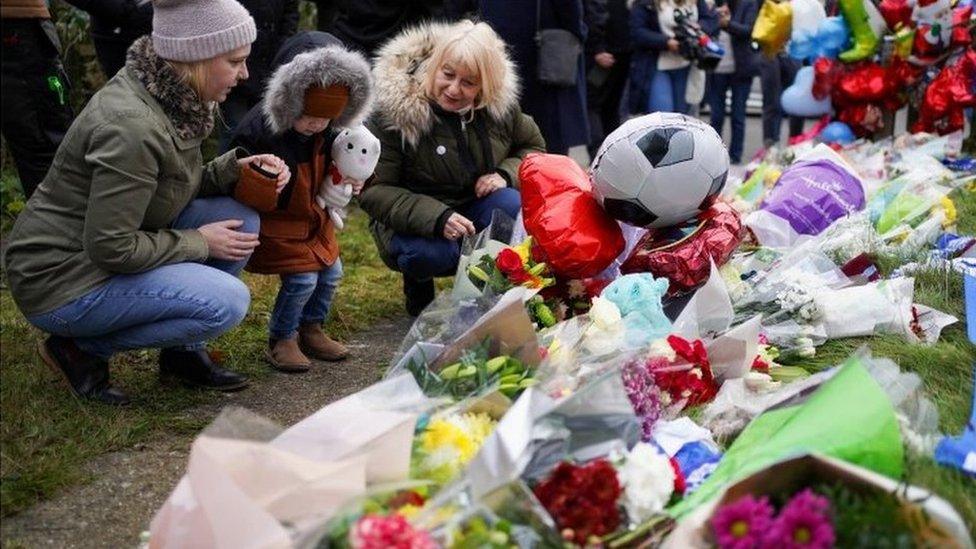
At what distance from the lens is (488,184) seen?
4.00 metres

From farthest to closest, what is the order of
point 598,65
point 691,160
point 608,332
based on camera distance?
point 598,65
point 691,160
point 608,332

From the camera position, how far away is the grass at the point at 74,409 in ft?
9.05

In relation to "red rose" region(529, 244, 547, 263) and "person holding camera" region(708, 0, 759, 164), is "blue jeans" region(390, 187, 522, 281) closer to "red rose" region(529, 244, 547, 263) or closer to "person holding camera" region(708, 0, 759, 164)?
"red rose" region(529, 244, 547, 263)

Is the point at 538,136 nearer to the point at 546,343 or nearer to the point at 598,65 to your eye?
the point at 546,343

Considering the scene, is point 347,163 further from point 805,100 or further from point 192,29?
point 805,100

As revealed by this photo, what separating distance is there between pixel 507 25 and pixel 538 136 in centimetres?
122

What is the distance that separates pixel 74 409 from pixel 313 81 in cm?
123

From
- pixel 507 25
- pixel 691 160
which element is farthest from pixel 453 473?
pixel 507 25

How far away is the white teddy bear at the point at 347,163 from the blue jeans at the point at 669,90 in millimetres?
4142

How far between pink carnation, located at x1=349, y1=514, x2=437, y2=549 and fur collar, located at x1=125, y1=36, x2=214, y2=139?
1668 millimetres

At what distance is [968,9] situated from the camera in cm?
575

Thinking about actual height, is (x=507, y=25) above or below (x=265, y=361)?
above

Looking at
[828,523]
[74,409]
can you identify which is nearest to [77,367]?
[74,409]

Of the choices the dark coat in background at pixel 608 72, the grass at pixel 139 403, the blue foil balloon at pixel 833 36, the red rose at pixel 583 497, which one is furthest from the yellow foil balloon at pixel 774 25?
the red rose at pixel 583 497
